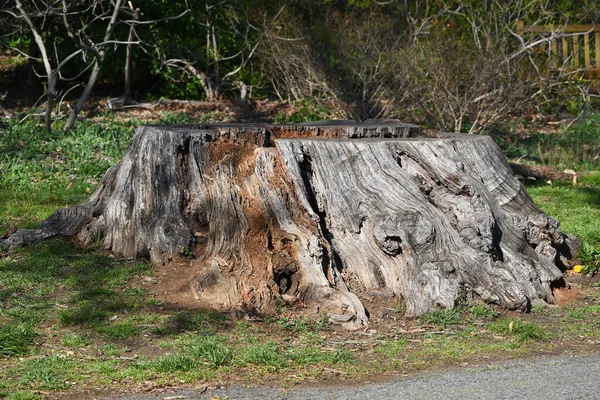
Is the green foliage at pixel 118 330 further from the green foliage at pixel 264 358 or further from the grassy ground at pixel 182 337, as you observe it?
the green foliage at pixel 264 358

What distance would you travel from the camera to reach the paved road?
4.34m

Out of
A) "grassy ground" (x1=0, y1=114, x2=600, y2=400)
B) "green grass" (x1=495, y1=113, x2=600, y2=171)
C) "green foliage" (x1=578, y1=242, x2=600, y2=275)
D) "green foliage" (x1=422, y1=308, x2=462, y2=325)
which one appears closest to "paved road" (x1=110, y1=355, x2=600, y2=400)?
"grassy ground" (x1=0, y1=114, x2=600, y2=400)

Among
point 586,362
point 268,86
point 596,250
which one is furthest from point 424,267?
point 268,86

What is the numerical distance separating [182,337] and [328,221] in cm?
155

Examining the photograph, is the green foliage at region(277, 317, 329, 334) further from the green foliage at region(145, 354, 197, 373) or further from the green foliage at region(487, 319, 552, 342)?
the green foliage at region(487, 319, 552, 342)

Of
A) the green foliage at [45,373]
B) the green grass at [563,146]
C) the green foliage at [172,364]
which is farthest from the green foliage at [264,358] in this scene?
the green grass at [563,146]

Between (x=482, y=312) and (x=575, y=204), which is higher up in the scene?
(x=575, y=204)

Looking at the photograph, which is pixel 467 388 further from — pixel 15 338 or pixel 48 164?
pixel 48 164

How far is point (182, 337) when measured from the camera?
5195 mm

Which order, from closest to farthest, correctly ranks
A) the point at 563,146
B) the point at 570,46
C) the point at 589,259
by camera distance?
the point at 589,259 → the point at 563,146 → the point at 570,46

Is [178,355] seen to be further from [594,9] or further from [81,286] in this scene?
[594,9]

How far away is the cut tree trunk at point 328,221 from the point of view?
584 centimetres

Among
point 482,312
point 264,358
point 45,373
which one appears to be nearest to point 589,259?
point 482,312

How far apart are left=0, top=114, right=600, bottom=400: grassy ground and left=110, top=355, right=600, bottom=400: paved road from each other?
16 cm
